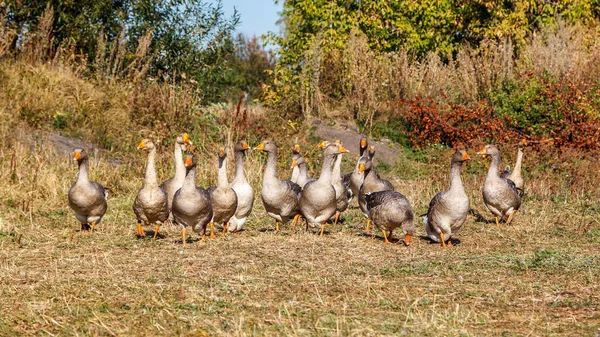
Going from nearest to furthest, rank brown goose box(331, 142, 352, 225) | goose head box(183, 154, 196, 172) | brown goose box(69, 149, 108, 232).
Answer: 1. goose head box(183, 154, 196, 172)
2. brown goose box(69, 149, 108, 232)
3. brown goose box(331, 142, 352, 225)

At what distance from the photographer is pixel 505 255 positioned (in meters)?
9.73

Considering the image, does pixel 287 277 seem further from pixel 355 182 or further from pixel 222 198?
pixel 355 182

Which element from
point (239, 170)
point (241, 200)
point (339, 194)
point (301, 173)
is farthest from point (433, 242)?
point (301, 173)

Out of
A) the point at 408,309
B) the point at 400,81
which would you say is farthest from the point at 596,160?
the point at 408,309

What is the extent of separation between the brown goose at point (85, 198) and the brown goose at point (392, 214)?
3.58 m

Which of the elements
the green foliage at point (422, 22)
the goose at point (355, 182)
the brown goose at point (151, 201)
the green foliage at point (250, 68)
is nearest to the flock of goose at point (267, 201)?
the brown goose at point (151, 201)

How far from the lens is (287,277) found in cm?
815

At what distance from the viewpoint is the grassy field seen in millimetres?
6426

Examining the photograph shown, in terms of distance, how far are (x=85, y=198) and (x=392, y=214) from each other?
3965 millimetres

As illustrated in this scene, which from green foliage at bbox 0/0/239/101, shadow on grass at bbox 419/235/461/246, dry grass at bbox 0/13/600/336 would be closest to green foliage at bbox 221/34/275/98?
green foliage at bbox 0/0/239/101

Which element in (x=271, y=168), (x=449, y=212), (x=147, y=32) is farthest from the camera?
(x=147, y=32)

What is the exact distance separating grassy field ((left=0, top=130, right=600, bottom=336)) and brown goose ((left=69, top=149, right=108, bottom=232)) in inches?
10.9

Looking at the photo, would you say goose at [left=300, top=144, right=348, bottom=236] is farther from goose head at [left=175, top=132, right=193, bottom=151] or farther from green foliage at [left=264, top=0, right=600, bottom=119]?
green foliage at [left=264, top=0, right=600, bottom=119]

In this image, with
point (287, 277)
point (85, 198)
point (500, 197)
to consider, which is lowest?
point (287, 277)
